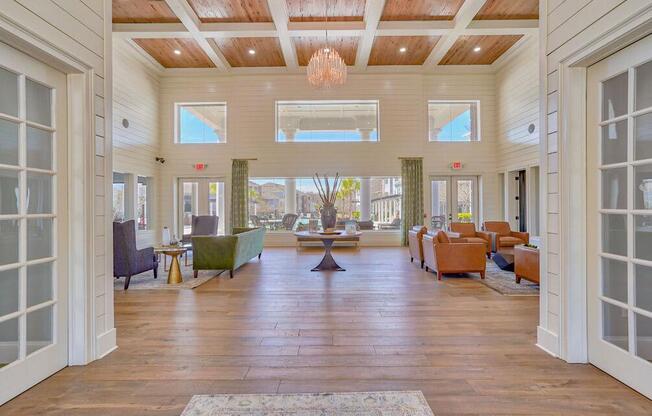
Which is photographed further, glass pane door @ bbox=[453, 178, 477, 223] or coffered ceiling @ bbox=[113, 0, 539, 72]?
glass pane door @ bbox=[453, 178, 477, 223]

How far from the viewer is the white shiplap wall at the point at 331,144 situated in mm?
9242

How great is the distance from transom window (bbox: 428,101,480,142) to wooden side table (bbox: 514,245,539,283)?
17.6ft

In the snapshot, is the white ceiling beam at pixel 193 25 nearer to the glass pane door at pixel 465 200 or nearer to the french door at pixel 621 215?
the french door at pixel 621 215

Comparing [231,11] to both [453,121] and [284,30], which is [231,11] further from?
[453,121]

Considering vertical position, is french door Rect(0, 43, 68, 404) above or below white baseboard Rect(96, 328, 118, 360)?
above

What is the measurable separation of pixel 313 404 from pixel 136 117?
27.8 feet

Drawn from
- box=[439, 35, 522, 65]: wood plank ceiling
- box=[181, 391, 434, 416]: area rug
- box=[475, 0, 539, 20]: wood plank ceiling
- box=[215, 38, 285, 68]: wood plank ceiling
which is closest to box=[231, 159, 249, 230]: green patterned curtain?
box=[215, 38, 285, 68]: wood plank ceiling

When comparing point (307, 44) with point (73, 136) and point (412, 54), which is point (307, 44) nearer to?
point (412, 54)

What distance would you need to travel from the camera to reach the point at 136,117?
8.20 meters

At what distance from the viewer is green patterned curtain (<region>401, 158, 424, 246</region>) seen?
29.9ft

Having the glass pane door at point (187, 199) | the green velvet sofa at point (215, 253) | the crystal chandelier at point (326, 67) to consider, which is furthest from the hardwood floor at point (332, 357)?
the glass pane door at point (187, 199)

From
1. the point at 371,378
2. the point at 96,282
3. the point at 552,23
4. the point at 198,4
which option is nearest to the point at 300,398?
the point at 371,378

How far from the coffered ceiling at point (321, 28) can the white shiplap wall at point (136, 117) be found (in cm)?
47

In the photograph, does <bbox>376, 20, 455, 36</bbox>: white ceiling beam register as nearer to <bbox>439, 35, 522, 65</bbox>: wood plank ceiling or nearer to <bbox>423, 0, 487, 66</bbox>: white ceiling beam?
<bbox>423, 0, 487, 66</bbox>: white ceiling beam
